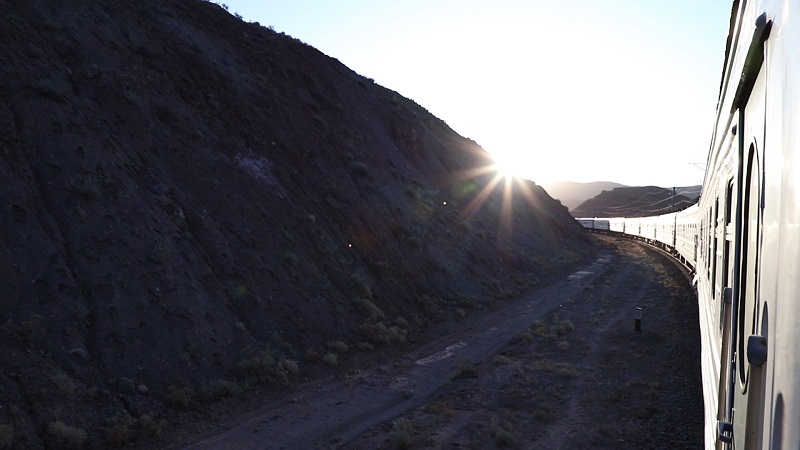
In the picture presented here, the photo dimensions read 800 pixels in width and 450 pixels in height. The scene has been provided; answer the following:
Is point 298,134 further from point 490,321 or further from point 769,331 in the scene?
point 769,331

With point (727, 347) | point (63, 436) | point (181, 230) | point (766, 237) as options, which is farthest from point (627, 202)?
point (766, 237)

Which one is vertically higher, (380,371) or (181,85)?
(181,85)

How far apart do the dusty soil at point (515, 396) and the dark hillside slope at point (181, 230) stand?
1159mm

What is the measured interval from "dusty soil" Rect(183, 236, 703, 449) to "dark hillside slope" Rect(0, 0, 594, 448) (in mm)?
1159

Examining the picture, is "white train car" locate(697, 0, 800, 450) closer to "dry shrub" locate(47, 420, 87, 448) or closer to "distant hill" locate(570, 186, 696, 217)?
"dry shrub" locate(47, 420, 87, 448)

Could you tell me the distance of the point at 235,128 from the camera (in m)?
17.1

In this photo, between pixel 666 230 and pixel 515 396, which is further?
pixel 666 230

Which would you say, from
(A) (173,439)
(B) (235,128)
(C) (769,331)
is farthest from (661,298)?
(C) (769,331)

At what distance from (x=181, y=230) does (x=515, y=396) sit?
26.2 ft

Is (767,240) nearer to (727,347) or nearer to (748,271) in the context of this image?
(748,271)

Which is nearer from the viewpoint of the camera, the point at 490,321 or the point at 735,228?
the point at 735,228

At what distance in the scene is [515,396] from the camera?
33.5 ft

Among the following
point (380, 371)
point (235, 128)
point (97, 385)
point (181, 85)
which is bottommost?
point (380, 371)

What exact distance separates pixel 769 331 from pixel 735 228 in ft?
6.09
